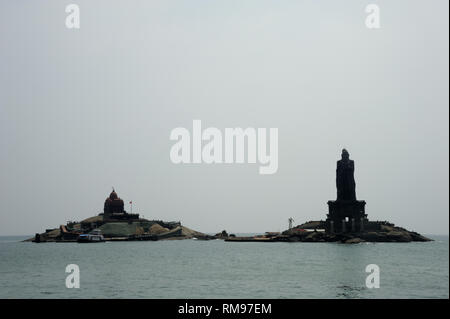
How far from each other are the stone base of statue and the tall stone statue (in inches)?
89.4

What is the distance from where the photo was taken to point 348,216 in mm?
182500

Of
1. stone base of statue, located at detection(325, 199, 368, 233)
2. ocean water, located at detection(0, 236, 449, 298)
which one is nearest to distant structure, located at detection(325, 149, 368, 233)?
stone base of statue, located at detection(325, 199, 368, 233)

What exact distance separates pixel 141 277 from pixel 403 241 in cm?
14108

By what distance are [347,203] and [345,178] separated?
817 cm

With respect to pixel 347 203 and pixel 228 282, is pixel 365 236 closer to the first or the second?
pixel 347 203

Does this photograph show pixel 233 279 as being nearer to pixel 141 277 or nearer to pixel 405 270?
pixel 141 277

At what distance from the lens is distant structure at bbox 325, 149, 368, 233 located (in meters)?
181

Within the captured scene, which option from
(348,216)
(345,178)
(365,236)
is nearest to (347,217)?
(348,216)

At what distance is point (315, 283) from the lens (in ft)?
195

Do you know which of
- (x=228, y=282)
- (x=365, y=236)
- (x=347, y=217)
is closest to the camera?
(x=228, y=282)

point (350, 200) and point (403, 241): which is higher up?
point (350, 200)

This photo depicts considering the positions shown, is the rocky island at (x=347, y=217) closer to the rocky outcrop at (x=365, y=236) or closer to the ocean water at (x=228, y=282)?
the rocky outcrop at (x=365, y=236)
